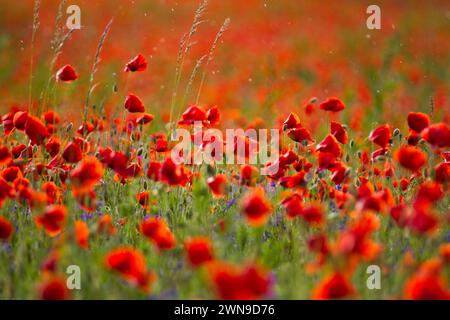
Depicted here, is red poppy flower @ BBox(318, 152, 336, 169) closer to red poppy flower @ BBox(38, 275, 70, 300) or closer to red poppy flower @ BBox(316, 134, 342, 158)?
red poppy flower @ BBox(316, 134, 342, 158)

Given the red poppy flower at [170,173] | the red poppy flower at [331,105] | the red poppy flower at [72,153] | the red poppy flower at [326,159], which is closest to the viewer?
the red poppy flower at [170,173]

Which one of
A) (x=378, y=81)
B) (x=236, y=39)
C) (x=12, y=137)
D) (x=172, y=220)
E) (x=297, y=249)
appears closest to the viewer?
(x=297, y=249)

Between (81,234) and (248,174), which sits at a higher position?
(248,174)

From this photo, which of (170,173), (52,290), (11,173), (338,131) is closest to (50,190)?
(11,173)

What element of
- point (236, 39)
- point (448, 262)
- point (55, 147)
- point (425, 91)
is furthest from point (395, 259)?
point (236, 39)

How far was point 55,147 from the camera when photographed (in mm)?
2863

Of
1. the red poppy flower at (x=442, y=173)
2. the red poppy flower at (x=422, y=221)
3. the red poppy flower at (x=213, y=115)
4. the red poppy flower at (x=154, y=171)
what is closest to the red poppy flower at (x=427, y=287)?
the red poppy flower at (x=422, y=221)

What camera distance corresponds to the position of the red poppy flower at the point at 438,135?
2.29m

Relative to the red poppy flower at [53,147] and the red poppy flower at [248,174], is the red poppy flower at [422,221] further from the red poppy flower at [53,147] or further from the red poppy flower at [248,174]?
the red poppy flower at [53,147]

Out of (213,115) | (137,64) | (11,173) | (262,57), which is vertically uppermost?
(262,57)

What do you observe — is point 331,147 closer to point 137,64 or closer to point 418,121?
point 418,121

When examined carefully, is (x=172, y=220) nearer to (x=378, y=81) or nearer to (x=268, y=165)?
(x=268, y=165)

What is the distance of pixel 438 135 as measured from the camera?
2.30m
